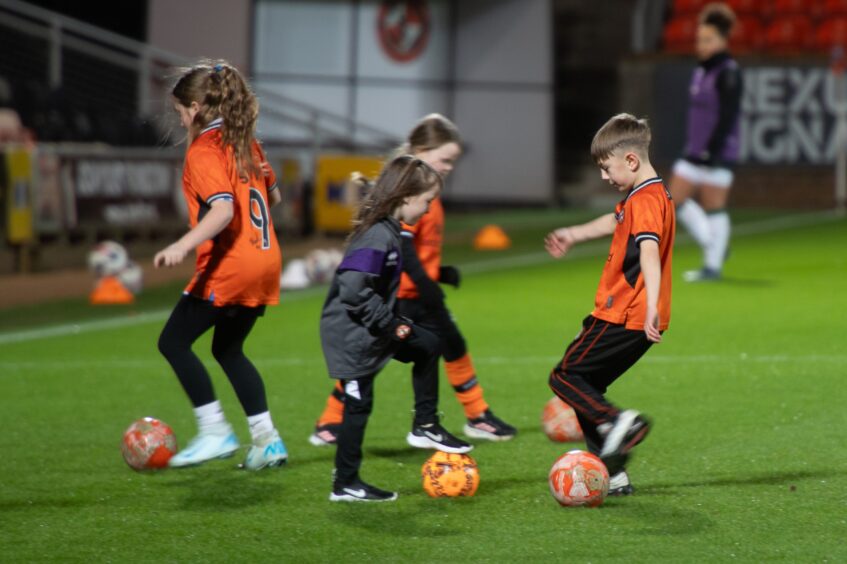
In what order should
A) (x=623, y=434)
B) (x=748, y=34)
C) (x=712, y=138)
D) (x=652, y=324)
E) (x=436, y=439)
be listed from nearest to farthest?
(x=652, y=324)
(x=623, y=434)
(x=436, y=439)
(x=712, y=138)
(x=748, y=34)

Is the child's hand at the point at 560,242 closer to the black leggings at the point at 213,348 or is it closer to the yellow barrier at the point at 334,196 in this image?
the black leggings at the point at 213,348

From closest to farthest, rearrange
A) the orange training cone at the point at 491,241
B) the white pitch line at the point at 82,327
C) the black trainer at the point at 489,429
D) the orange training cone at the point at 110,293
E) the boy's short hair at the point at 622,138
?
the boy's short hair at the point at 622,138 < the black trainer at the point at 489,429 < the white pitch line at the point at 82,327 < the orange training cone at the point at 110,293 < the orange training cone at the point at 491,241

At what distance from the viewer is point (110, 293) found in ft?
41.9

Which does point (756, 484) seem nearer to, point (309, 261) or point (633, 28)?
point (309, 261)

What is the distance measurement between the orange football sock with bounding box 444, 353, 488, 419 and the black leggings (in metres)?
1.06

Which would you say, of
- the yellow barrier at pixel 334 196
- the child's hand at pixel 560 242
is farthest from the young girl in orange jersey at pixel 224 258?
the yellow barrier at pixel 334 196

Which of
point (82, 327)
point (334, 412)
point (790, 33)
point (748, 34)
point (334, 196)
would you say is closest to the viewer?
point (334, 412)

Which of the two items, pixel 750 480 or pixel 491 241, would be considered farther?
pixel 491 241

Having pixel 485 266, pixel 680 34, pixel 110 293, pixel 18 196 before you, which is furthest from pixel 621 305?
pixel 680 34

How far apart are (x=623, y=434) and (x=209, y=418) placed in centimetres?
186

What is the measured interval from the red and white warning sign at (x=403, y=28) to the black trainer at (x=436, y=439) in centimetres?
1959

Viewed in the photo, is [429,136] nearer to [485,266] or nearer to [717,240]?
[717,240]

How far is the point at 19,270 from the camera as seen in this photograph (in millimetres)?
14969

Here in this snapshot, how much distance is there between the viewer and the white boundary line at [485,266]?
10.9 m
